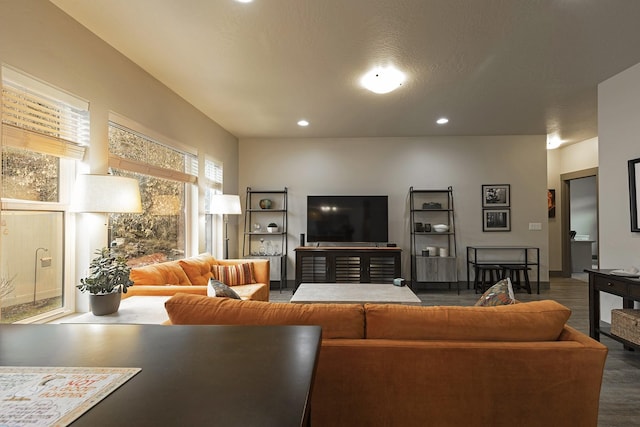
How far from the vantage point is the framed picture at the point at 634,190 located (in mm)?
3209

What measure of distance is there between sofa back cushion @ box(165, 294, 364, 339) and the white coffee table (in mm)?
589

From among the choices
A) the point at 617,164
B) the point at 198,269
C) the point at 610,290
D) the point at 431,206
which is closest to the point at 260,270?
the point at 198,269

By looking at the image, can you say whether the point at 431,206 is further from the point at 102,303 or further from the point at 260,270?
the point at 102,303

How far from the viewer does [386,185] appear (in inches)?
238

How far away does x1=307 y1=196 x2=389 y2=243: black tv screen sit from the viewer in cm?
585

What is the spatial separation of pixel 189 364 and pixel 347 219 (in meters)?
5.12

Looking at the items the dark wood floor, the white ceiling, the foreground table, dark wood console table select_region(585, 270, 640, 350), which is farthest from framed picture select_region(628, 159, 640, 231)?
the foreground table

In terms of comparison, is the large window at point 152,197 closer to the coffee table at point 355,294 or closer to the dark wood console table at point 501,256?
the coffee table at point 355,294

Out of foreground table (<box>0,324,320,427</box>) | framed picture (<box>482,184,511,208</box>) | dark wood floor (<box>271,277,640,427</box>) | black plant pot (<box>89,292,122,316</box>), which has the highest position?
framed picture (<box>482,184,511,208</box>)

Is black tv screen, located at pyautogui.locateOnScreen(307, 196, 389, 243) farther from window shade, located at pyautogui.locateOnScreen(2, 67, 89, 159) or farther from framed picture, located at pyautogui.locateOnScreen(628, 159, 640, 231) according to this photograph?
window shade, located at pyautogui.locateOnScreen(2, 67, 89, 159)

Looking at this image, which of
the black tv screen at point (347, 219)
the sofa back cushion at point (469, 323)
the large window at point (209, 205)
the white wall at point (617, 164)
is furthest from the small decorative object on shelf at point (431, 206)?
the sofa back cushion at point (469, 323)

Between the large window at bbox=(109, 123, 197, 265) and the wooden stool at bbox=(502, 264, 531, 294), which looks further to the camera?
the wooden stool at bbox=(502, 264, 531, 294)

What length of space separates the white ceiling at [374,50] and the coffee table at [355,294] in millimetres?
2247

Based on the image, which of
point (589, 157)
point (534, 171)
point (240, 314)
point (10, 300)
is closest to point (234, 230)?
point (10, 300)
